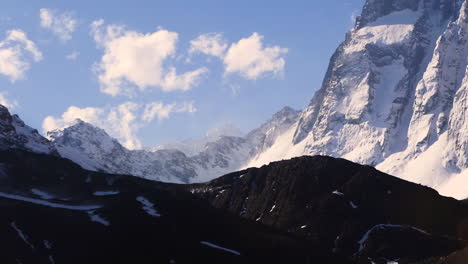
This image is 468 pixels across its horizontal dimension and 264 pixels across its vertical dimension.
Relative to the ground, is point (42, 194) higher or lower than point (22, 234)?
higher

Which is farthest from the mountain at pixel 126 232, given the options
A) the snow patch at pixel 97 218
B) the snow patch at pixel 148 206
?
the snow patch at pixel 97 218

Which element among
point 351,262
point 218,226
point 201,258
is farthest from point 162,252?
point 351,262

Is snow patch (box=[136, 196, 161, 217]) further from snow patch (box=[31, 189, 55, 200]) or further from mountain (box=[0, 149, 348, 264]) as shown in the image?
snow patch (box=[31, 189, 55, 200])

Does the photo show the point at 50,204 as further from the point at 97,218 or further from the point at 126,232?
the point at 126,232

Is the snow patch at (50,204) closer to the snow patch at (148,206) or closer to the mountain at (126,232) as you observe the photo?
the mountain at (126,232)

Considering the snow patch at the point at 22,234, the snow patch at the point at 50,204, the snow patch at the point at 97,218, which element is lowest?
the snow patch at the point at 22,234

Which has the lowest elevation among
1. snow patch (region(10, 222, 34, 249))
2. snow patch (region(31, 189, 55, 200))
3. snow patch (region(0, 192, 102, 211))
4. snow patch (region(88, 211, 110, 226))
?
snow patch (region(10, 222, 34, 249))

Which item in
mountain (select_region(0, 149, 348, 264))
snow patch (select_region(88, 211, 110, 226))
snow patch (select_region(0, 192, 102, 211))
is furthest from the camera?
snow patch (select_region(0, 192, 102, 211))

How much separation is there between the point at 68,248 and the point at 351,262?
63890 mm

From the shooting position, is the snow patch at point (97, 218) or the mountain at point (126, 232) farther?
the snow patch at point (97, 218)

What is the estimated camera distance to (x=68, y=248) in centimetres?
14312

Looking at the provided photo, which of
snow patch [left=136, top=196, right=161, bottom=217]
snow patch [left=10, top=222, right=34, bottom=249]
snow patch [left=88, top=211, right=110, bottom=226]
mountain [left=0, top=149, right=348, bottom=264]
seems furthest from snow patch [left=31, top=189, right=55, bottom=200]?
snow patch [left=10, top=222, right=34, bottom=249]

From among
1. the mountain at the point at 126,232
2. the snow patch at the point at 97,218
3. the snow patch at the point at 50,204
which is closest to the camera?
the mountain at the point at 126,232

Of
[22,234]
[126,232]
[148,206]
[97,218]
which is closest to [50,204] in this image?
[97,218]
